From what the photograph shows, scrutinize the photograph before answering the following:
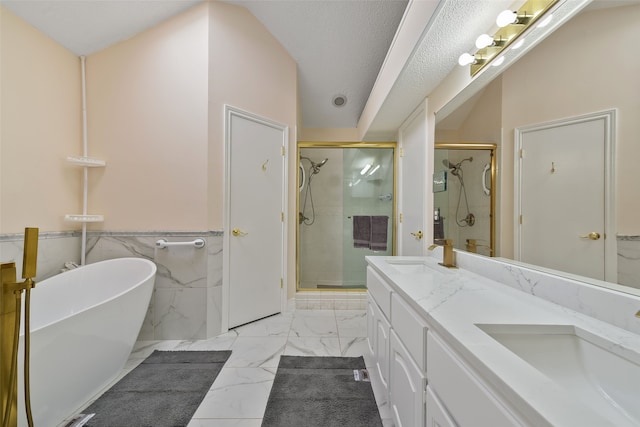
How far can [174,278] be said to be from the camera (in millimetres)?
1907

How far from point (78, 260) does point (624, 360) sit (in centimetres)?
305

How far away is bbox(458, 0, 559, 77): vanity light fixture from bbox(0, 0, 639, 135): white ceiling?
108 mm

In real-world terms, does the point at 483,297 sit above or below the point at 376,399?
above

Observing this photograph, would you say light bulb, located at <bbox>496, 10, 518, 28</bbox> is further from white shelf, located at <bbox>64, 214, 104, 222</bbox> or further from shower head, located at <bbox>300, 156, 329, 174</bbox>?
white shelf, located at <bbox>64, 214, 104, 222</bbox>

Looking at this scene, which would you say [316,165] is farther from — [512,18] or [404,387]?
[404,387]

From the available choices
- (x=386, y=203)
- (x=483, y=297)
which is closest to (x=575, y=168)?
(x=483, y=297)

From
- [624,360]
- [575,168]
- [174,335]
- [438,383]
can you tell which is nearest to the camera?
[624,360]

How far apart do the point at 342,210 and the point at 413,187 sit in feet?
4.04

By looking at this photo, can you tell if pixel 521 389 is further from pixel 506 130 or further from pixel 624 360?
pixel 506 130

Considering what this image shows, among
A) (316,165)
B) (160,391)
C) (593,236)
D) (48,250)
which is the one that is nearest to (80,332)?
(160,391)

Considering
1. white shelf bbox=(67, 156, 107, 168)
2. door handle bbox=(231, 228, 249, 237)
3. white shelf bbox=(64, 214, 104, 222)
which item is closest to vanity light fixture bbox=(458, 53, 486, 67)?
door handle bbox=(231, 228, 249, 237)

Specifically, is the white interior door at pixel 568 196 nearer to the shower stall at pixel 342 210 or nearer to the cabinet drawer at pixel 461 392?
the cabinet drawer at pixel 461 392

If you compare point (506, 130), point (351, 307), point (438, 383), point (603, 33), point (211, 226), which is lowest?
point (351, 307)

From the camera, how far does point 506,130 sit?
3.69ft
